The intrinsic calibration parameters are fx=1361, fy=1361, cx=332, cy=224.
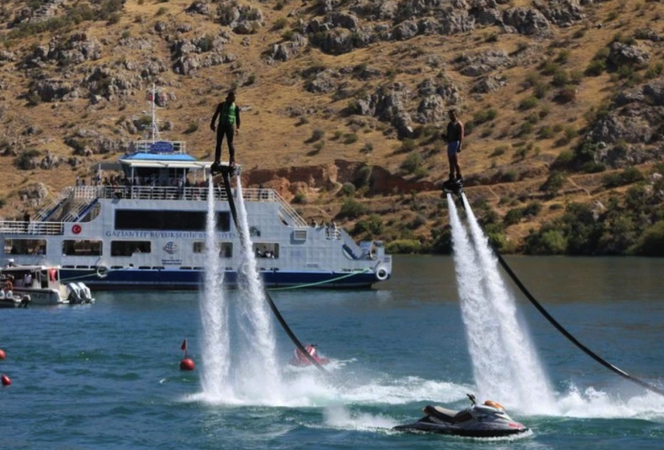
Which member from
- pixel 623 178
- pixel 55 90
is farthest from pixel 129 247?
pixel 55 90

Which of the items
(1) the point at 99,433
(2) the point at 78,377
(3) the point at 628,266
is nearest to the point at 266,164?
(3) the point at 628,266

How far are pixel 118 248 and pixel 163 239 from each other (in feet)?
7.91

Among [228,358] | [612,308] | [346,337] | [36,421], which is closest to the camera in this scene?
[36,421]

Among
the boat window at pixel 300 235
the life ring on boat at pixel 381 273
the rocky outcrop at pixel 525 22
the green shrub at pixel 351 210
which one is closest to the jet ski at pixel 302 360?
the boat window at pixel 300 235

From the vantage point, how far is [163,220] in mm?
70312

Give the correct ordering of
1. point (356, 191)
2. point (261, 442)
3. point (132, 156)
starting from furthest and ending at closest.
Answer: point (356, 191)
point (132, 156)
point (261, 442)

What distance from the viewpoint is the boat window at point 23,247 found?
229 feet

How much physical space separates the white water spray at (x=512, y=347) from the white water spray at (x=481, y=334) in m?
0.15

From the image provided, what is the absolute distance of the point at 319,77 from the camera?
14512cm

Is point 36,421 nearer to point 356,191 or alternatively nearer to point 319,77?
point 356,191

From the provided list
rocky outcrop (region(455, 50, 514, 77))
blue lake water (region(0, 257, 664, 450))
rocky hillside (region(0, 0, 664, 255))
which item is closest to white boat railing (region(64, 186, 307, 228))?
blue lake water (region(0, 257, 664, 450))

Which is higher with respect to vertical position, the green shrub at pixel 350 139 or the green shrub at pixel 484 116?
the green shrub at pixel 484 116

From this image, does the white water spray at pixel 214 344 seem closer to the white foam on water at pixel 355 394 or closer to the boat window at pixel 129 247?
the white foam on water at pixel 355 394

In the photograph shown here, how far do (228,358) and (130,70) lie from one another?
111 metres
